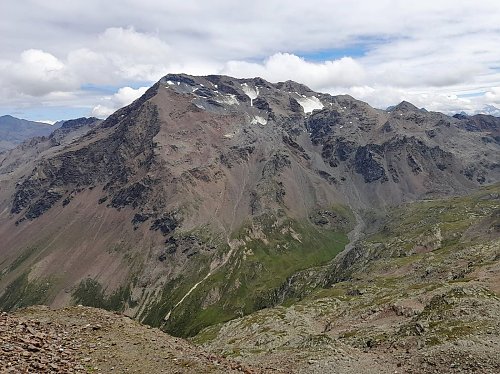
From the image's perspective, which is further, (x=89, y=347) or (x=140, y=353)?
(x=140, y=353)

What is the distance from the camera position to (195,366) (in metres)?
39.8

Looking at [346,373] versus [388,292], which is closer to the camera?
[346,373]

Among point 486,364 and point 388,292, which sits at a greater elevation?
point 486,364

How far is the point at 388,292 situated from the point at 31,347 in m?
150

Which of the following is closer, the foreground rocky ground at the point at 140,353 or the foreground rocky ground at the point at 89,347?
the foreground rocky ground at the point at 89,347

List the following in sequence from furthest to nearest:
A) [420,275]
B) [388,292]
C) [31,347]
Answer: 1. [420,275]
2. [388,292]
3. [31,347]

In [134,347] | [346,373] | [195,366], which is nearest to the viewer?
[195,366]

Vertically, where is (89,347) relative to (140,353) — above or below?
above

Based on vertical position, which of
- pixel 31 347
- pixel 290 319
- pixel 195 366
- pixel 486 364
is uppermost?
pixel 31 347

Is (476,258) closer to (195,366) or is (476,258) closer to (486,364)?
(486,364)

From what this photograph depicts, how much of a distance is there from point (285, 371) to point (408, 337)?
2570 centimetres

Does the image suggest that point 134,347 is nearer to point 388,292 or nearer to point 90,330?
point 90,330

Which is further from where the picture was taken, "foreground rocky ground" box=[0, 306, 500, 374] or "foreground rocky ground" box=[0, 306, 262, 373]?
"foreground rocky ground" box=[0, 306, 500, 374]

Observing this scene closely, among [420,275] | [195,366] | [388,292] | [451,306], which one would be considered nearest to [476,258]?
[420,275]
